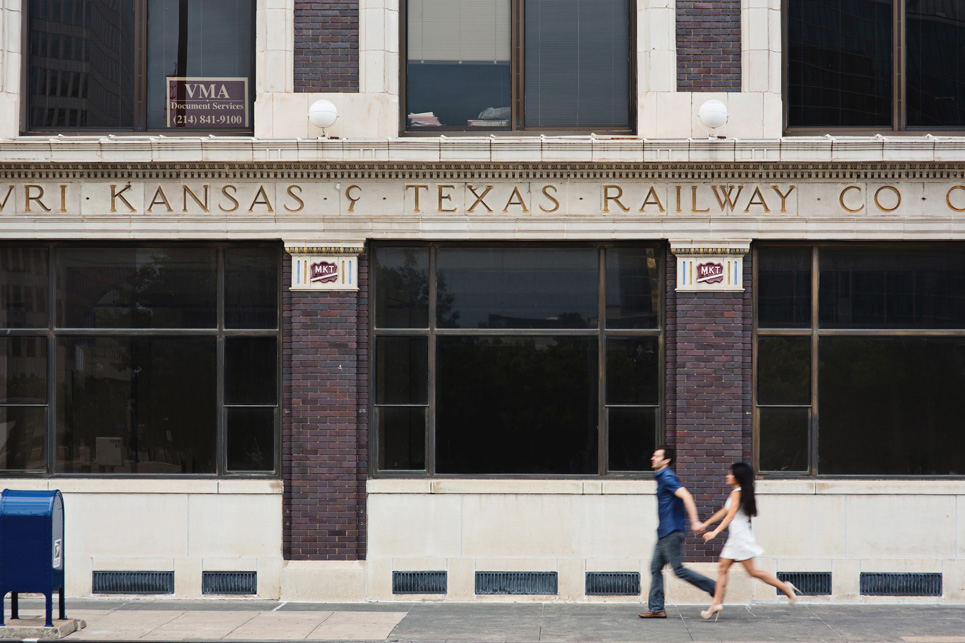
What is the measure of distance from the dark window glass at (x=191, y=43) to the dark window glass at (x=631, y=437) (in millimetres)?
6526

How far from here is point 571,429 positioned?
12234 millimetres

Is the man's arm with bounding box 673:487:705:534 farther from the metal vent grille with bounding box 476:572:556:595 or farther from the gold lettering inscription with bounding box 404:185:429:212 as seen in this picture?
the gold lettering inscription with bounding box 404:185:429:212

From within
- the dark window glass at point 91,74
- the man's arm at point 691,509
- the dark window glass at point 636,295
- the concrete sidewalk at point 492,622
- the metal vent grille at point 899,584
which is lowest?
the concrete sidewalk at point 492,622

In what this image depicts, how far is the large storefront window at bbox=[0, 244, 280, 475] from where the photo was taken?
12.3m

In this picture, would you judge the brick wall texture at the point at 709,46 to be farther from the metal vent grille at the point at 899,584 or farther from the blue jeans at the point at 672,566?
the metal vent grille at the point at 899,584

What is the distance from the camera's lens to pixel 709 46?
39.9 feet

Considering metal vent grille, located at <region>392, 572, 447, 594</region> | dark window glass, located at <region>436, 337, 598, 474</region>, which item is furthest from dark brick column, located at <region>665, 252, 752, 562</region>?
metal vent grille, located at <region>392, 572, 447, 594</region>

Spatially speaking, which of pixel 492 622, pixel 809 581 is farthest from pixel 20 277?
pixel 809 581

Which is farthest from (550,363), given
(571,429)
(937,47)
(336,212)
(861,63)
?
(937,47)

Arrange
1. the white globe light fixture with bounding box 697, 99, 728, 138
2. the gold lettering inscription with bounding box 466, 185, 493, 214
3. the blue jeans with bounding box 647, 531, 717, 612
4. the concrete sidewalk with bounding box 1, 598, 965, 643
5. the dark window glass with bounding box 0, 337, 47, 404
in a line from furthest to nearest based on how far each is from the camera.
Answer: the dark window glass with bounding box 0, 337, 47, 404
the gold lettering inscription with bounding box 466, 185, 493, 214
the white globe light fixture with bounding box 697, 99, 728, 138
the blue jeans with bounding box 647, 531, 717, 612
the concrete sidewalk with bounding box 1, 598, 965, 643

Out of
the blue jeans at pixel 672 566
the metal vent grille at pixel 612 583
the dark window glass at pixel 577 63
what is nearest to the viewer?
the blue jeans at pixel 672 566

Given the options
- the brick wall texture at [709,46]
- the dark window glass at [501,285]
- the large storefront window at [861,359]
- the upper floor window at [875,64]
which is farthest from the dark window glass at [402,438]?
the upper floor window at [875,64]

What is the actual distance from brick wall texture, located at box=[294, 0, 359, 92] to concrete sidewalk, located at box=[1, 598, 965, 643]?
250 inches

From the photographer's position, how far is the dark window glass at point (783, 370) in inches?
478
